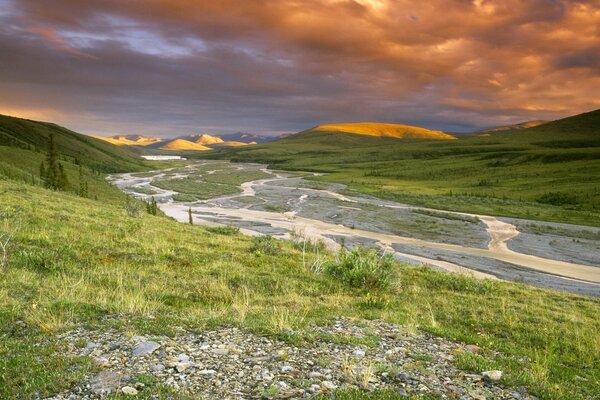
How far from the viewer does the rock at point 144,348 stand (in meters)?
7.12

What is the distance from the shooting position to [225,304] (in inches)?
444

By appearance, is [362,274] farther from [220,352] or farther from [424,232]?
[424,232]

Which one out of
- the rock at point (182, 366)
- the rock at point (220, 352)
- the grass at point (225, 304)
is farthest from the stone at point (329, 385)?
the rock at point (182, 366)

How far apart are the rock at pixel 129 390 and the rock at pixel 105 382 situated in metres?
0.18

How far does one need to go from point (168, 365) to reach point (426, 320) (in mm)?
7696

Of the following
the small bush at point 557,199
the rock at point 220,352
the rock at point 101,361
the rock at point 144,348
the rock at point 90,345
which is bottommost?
the small bush at point 557,199

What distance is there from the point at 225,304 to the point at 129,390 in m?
5.39

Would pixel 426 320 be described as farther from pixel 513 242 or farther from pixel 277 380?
pixel 513 242

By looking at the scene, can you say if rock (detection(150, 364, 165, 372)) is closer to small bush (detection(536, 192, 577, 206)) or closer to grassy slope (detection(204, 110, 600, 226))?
grassy slope (detection(204, 110, 600, 226))

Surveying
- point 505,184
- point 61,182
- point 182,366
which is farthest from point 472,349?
point 505,184

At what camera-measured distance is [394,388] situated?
21.8ft

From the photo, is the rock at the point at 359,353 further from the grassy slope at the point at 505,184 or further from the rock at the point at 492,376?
the grassy slope at the point at 505,184

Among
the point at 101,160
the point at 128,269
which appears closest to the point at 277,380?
the point at 128,269

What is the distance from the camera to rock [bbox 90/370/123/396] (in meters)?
5.93
